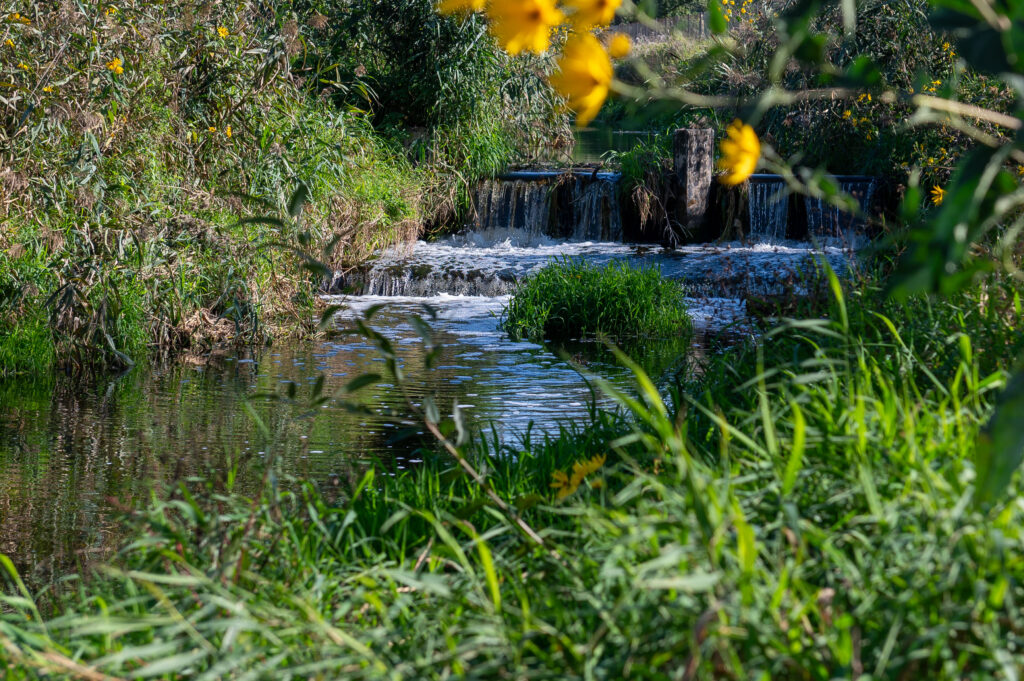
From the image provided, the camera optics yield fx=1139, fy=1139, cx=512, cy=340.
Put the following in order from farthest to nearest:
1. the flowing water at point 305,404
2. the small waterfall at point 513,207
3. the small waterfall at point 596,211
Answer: the small waterfall at point 513,207 → the small waterfall at point 596,211 → the flowing water at point 305,404

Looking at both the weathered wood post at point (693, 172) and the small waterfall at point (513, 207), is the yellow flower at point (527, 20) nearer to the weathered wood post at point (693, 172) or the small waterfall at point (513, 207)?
the weathered wood post at point (693, 172)

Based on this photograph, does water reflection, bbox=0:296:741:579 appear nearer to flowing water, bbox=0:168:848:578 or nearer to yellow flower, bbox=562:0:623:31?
flowing water, bbox=0:168:848:578

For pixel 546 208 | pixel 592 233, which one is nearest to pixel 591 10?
pixel 592 233

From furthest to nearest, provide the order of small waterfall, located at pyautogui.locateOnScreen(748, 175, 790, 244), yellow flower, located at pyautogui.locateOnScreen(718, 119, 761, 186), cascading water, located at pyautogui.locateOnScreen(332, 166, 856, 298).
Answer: small waterfall, located at pyautogui.locateOnScreen(748, 175, 790, 244) < cascading water, located at pyautogui.locateOnScreen(332, 166, 856, 298) < yellow flower, located at pyautogui.locateOnScreen(718, 119, 761, 186)

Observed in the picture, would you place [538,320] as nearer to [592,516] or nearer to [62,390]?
[62,390]

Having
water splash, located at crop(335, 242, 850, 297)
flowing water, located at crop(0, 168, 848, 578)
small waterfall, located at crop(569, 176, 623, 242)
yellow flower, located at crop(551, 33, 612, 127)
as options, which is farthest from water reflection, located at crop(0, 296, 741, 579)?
small waterfall, located at crop(569, 176, 623, 242)

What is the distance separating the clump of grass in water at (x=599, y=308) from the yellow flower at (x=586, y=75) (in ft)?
26.9

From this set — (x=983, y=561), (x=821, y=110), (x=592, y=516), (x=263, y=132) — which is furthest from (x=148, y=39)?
(x=821, y=110)

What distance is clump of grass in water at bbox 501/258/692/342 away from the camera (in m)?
10.2

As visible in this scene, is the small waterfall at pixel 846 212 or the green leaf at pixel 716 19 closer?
the green leaf at pixel 716 19

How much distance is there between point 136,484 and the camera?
559 cm

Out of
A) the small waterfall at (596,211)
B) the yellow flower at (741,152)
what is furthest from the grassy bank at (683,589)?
the small waterfall at (596,211)

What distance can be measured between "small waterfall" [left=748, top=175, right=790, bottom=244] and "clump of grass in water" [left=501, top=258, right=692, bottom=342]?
391cm

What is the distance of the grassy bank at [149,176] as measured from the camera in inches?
296
